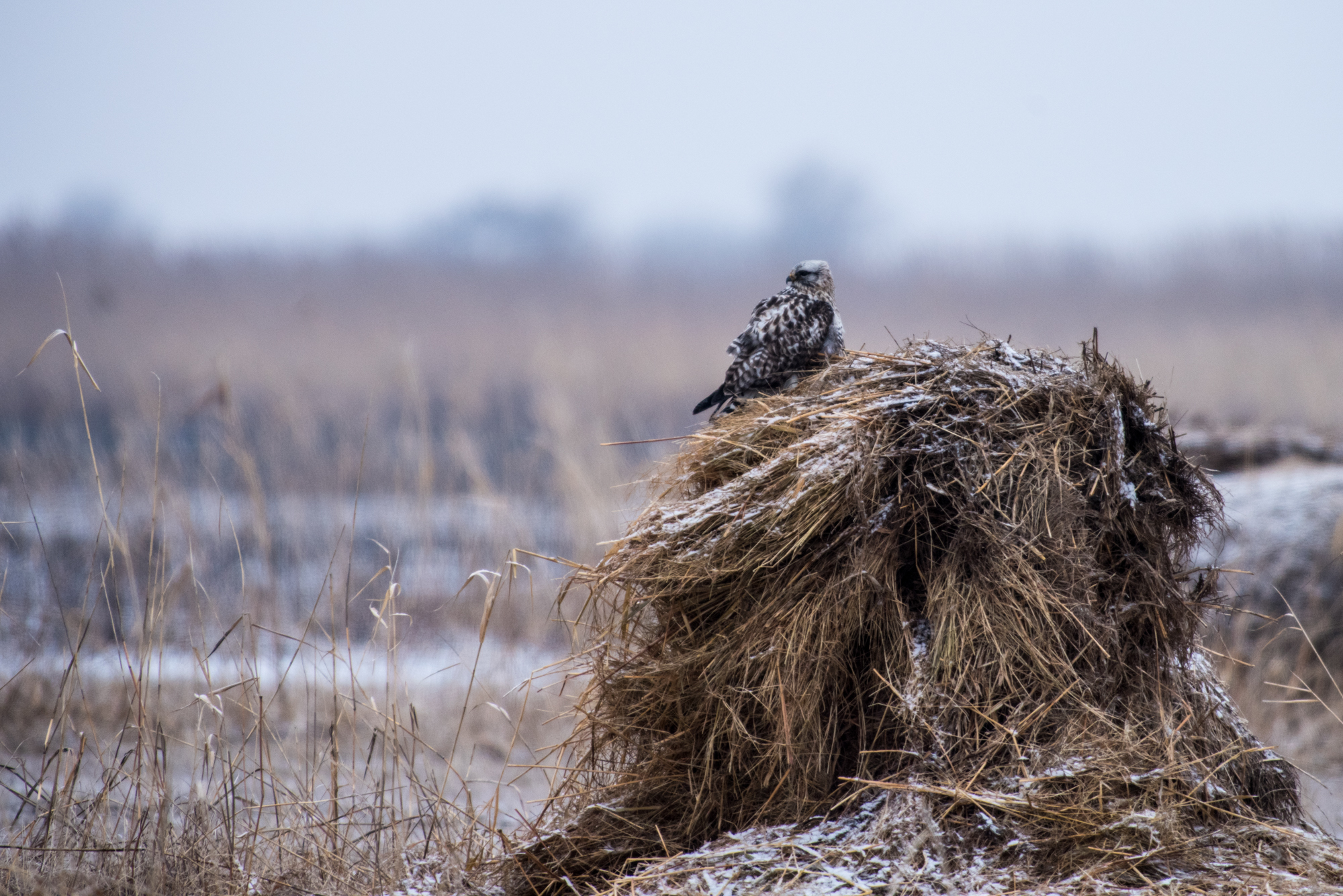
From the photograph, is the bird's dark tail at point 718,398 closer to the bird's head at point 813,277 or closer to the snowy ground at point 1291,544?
the bird's head at point 813,277

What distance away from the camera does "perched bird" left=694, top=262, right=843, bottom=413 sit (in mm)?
2211

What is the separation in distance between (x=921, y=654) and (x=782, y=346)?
3.17ft

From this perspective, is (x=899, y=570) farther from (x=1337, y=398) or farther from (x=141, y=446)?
(x=1337, y=398)

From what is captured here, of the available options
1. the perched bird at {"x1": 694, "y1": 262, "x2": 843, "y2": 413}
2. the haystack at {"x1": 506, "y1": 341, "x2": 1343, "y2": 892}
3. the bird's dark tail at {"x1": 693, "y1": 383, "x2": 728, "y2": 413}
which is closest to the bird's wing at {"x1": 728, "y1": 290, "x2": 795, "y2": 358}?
the perched bird at {"x1": 694, "y1": 262, "x2": 843, "y2": 413}

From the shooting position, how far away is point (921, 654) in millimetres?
1521

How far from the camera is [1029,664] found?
1503 millimetres


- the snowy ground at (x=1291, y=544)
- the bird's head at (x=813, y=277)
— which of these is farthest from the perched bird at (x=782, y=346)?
the snowy ground at (x=1291, y=544)

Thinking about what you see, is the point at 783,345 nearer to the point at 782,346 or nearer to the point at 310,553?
the point at 782,346

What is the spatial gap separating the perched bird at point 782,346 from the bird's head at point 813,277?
0.14 metres

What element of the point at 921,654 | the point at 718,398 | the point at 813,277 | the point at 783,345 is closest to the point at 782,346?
the point at 783,345

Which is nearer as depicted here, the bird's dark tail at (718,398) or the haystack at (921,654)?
the haystack at (921,654)

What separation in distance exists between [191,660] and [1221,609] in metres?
4.86

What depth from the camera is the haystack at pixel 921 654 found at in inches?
54.3

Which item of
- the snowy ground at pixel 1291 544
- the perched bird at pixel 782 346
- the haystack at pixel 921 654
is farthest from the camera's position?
the snowy ground at pixel 1291 544
